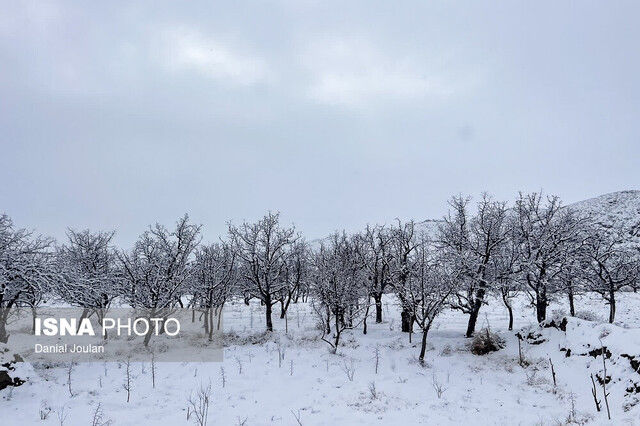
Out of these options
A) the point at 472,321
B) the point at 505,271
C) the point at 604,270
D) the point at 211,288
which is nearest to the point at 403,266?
the point at 472,321

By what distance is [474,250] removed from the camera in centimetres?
2514

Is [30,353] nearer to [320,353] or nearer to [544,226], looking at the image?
[320,353]

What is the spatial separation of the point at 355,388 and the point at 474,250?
42.6 ft

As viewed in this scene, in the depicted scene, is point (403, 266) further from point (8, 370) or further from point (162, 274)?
point (8, 370)

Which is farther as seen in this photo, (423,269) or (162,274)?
(162,274)

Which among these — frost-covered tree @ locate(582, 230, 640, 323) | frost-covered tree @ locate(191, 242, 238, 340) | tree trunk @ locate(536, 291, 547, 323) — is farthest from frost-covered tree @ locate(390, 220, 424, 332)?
frost-covered tree @ locate(191, 242, 238, 340)

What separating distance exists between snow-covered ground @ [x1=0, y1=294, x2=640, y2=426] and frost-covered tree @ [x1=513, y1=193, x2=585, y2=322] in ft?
8.18

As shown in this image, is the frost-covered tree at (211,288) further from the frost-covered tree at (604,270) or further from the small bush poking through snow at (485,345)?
the frost-covered tree at (604,270)

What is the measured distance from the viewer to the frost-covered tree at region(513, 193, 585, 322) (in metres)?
23.8

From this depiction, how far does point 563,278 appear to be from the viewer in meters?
25.0

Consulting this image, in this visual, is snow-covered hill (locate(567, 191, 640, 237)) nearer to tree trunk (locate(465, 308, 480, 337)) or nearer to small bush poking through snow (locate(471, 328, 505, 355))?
tree trunk (locate(465, 308, 480, 337))

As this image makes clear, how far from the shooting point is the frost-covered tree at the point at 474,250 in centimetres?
2419

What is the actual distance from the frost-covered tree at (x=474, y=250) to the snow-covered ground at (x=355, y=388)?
2.86 metres

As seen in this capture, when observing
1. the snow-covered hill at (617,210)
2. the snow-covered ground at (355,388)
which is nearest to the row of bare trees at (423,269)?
the snow-covered ground at (355,388)
